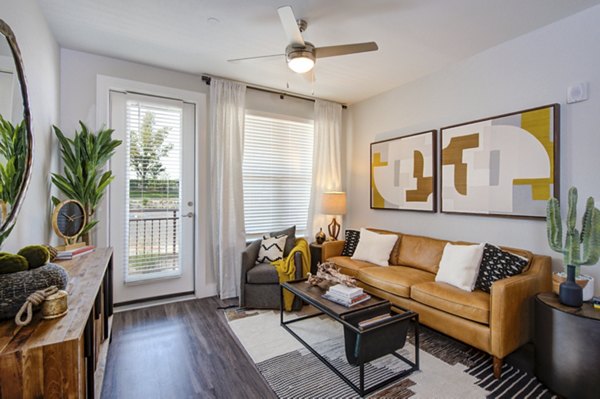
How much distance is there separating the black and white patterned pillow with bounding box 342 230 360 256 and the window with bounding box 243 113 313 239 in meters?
0.81

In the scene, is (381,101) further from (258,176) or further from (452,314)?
(452,314)

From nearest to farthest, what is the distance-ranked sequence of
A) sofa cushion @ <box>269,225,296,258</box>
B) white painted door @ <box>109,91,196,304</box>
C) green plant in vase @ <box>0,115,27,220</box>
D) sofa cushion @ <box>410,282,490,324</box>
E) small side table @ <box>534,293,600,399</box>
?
green plant in vase @ <box>0,115,27,220</box> → small side table @ <box>534,293,600,399</box> → sofa cushion @ <box>410,282,490,324</box> → white painted door @ <box>109,91,196,304</box> → sofa cushion @ <box>269,225,296,258</box>

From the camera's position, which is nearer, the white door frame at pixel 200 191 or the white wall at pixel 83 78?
the white wall at pixel 83 78

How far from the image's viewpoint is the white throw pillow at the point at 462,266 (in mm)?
2467

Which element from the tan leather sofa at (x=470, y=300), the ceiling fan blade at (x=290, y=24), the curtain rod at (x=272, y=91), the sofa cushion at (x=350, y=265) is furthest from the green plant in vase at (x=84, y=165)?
the tan leather sofa at (x=470, y=300)

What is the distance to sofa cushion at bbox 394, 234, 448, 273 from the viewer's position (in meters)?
3.12

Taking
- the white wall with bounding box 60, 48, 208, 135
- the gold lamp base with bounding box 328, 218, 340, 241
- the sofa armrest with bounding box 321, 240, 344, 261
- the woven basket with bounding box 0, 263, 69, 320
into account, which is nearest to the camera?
the woven basket with bounding box 0, 263, 69, 320

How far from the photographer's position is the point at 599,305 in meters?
1.87

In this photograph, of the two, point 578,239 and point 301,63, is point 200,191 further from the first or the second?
point 578,239

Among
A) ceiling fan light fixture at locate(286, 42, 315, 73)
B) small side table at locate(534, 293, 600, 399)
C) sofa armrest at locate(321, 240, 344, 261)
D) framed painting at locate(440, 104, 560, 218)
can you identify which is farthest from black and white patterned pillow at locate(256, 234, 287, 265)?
small side table at locate(534, 293, 600, 399)

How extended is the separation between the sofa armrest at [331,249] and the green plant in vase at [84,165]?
2529mm

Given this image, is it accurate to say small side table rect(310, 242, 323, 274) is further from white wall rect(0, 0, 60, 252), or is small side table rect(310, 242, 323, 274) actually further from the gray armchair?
white wall rect(0, 0, 60, 252)

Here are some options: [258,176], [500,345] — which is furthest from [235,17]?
[500,345]

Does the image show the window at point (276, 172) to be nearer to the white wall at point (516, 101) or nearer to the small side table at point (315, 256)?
the small side table at point (315, 256)
